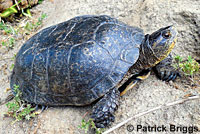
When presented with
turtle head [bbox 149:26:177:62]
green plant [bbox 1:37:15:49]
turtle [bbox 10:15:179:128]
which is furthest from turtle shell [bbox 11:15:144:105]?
green plant [bbox 1:37:15:49]

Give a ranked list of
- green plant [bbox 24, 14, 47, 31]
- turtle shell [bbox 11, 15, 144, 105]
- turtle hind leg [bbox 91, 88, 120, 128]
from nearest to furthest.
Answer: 1. turtle hind leg [bbox 91, 88, 120, 128]
2. turtle shell [bbox 11, 15, 144, 105]
3. green plant [bbox 24, 14, 47, 31]

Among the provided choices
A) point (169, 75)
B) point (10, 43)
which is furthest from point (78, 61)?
point (10, 43)

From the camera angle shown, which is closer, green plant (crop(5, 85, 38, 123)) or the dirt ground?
the dirt ground

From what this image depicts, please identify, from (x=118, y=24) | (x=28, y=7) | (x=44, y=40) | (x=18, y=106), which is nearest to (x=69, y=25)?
(x=44, y=40)

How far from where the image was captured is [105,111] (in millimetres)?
2572

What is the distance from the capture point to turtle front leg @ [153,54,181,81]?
2.87m

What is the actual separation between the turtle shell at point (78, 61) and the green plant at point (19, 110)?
0.11m

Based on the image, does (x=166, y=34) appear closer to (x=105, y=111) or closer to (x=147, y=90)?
(x=147, y=90)

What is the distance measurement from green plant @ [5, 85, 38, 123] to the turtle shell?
11 centimetres

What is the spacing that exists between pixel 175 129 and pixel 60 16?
399cm

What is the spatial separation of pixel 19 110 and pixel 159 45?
2.42 m

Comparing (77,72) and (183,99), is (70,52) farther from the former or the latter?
(183,99)

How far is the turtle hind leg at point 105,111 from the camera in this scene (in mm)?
2566

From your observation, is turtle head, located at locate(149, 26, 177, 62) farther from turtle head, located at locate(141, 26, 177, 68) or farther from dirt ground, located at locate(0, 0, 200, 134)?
dirt ground, located at locate(0, 0, 200, 134)
